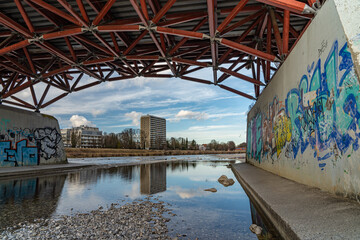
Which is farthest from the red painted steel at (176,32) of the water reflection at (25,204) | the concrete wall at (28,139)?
the concrete wall at (28,139)

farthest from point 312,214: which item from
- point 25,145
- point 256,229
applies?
point 25,145

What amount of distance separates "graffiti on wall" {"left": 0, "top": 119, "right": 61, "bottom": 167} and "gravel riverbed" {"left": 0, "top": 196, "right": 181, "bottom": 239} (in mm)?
14706

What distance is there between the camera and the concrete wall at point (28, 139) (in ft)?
55.6

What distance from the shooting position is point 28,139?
61.6ft

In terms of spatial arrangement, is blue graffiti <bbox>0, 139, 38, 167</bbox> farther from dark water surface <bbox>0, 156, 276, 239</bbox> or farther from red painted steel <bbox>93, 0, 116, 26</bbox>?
red painted steel <bbox>93, 0, 116, 26</bbox>

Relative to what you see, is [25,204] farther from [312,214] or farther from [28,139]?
[28,139]

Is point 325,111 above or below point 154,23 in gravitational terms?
below

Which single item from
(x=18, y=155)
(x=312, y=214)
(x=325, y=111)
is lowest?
(x=312, y=214)

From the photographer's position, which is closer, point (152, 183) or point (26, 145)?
point (152, 183)

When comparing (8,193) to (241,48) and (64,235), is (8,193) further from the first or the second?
(241,48)

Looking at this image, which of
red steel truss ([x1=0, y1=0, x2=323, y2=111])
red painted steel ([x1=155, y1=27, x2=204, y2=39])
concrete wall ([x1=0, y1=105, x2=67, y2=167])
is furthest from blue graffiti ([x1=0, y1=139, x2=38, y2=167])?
red painted steel ([x1=155, y1=27, x2=204, y2=39])

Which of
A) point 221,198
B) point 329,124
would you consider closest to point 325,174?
point 329,124

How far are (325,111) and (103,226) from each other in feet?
19.1

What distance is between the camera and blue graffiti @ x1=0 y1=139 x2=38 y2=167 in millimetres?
16672
